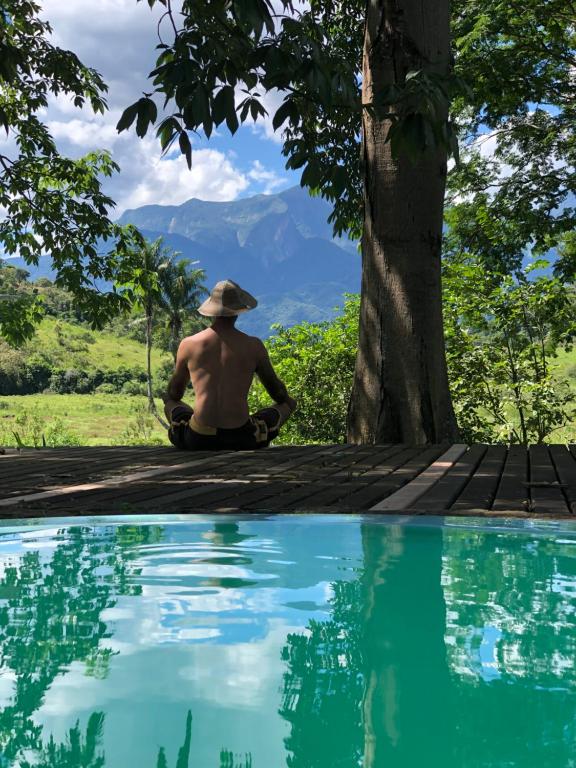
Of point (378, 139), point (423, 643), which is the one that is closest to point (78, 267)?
point (378, 139)

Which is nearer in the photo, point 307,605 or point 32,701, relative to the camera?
point 32,701

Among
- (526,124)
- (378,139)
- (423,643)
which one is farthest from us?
(526,124)

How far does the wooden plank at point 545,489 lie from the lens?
373cm

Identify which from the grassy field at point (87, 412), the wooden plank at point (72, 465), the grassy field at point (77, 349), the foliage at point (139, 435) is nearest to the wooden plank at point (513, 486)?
the wooden plank at point (72, 465)

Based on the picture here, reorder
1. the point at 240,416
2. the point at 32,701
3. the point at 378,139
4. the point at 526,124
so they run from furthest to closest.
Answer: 1. the point at 526,124
2. the point at 378,139
3. the point at 240,416
4. the point at 32,701

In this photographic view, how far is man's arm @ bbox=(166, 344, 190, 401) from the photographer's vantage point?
21.5ft

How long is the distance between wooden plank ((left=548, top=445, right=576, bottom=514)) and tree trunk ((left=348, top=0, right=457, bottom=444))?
1.40 m

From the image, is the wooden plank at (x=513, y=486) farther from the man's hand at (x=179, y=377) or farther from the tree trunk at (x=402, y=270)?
the man's hand at (x=179, y=377)

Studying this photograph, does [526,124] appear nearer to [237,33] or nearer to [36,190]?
→ [36,190]

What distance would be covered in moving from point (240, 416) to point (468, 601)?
414 centimetres

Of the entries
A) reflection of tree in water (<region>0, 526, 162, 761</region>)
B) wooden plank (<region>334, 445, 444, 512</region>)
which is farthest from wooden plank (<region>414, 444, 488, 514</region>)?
reflection of tree in water (<region>0, 526, 162, 761</region>)

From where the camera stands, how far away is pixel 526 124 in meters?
15.9

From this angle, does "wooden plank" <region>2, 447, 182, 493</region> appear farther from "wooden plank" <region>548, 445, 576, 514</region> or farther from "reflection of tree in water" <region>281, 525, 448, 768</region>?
"wooden plank" <region>548, 445, 576, 514</region>

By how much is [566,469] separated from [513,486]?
81 centimetres
